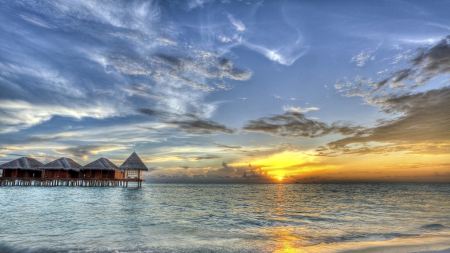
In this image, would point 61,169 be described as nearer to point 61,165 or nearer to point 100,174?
point 61,165

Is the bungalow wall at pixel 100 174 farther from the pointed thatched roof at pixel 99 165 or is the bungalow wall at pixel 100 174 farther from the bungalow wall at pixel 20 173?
the bungalow wall at pixel 20 173

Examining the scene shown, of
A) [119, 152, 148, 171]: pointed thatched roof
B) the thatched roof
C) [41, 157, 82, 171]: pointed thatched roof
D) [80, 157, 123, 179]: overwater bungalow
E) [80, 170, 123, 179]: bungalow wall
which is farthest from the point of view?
[80, 170, 123, 179]: bungalow wall

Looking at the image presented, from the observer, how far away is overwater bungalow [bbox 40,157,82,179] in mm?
60875

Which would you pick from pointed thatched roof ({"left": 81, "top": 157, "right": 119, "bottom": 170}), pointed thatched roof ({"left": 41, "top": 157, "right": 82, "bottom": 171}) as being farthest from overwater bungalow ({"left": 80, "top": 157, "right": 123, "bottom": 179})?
pointed thatched roof ({"left": 41, "top": 157, "right": 82, "bottom": 171})

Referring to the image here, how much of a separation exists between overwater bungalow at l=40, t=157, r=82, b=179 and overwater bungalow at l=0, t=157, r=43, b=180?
2280mm

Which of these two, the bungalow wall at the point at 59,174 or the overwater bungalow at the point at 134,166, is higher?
the overwater bungalow at the point at 134,166

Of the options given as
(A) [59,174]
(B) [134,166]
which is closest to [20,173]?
(A) [59,174]

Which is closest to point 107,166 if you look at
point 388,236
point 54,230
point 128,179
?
point 128,179

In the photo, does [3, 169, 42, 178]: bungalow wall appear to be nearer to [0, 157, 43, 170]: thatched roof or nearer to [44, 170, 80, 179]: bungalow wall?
[0, 157, 43, 170]: thatched roof

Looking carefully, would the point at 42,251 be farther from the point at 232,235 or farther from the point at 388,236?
the point at 388,236

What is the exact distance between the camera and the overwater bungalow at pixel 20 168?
5969cm

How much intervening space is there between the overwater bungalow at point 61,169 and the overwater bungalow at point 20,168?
228 cm

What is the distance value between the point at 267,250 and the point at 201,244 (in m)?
2.69

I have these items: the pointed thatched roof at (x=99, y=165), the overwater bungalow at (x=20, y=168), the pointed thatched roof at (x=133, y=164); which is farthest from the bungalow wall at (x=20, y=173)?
the pointed thatched roof at (x=133, y=164)
